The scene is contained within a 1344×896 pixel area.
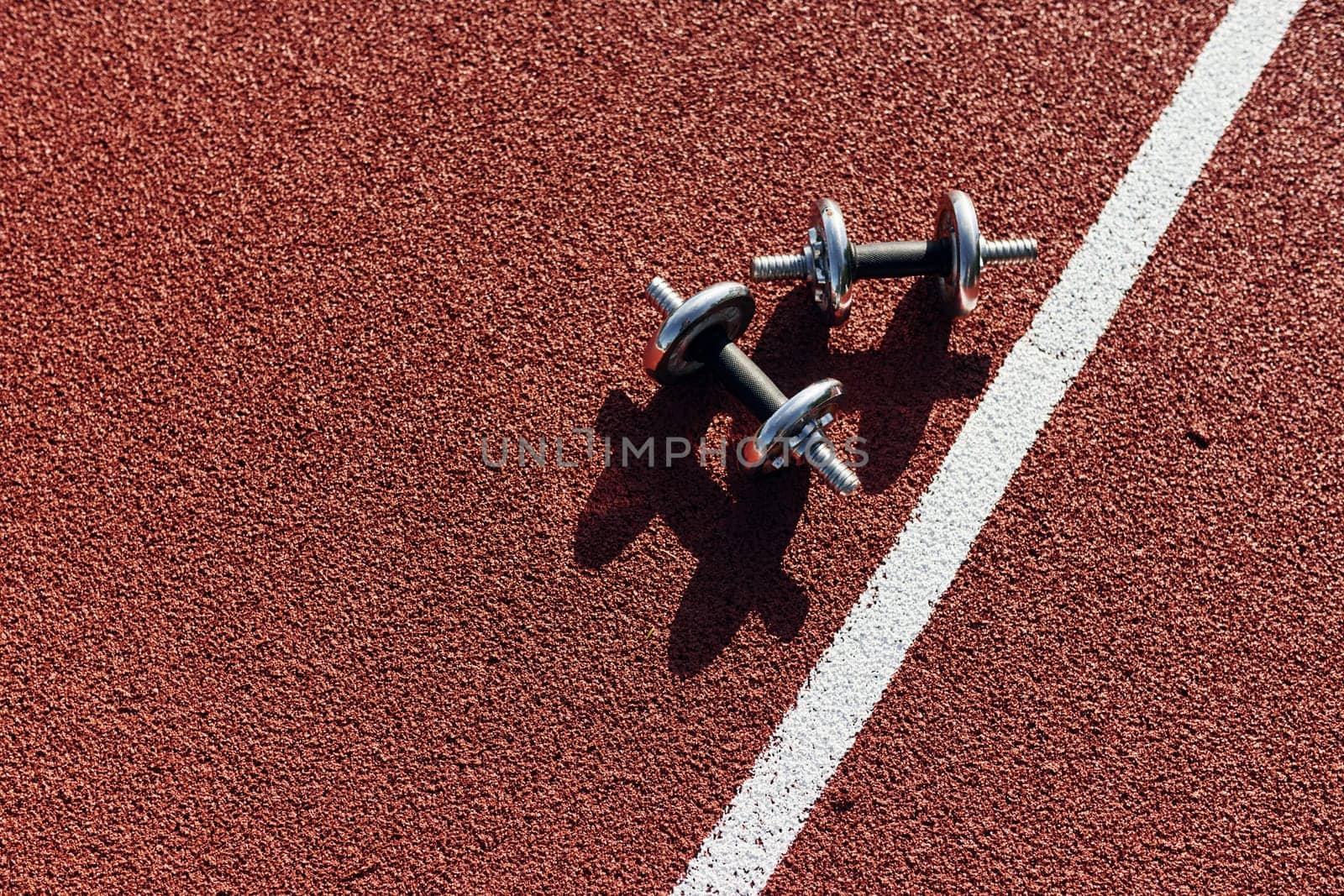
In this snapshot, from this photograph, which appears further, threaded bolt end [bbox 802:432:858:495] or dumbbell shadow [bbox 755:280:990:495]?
dumbbell shadow [bbox 755:280:990:495]

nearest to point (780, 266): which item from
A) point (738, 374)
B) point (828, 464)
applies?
point (738, 374)

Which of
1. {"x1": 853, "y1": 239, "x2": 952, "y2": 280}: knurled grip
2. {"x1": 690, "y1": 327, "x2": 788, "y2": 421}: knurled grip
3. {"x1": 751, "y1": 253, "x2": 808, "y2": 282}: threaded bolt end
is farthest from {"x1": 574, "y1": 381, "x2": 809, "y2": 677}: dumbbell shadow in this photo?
{"x1": 853, "y1": 239, "x2": 952, "y2": 280}: knurled grip

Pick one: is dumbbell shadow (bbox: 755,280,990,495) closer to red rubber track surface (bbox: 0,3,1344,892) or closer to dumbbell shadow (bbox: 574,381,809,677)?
red rubber track surface (bbox: 0,3,1344,892)

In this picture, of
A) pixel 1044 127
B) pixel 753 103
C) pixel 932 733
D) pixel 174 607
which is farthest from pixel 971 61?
pixel 174 607

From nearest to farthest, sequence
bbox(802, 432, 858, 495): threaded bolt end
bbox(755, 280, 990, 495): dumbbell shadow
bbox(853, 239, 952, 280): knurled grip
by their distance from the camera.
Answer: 1. bbox(802, 432, 858, 495): threaded bolt end
2. bbox(853, 239, 952, 280): knurled grip
3. bbox(755, 280, 990, 495): dumbbell shadow

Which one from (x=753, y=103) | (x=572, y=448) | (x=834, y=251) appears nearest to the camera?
(x=834, y=251)

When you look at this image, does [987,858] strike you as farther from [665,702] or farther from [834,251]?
[834,251]
